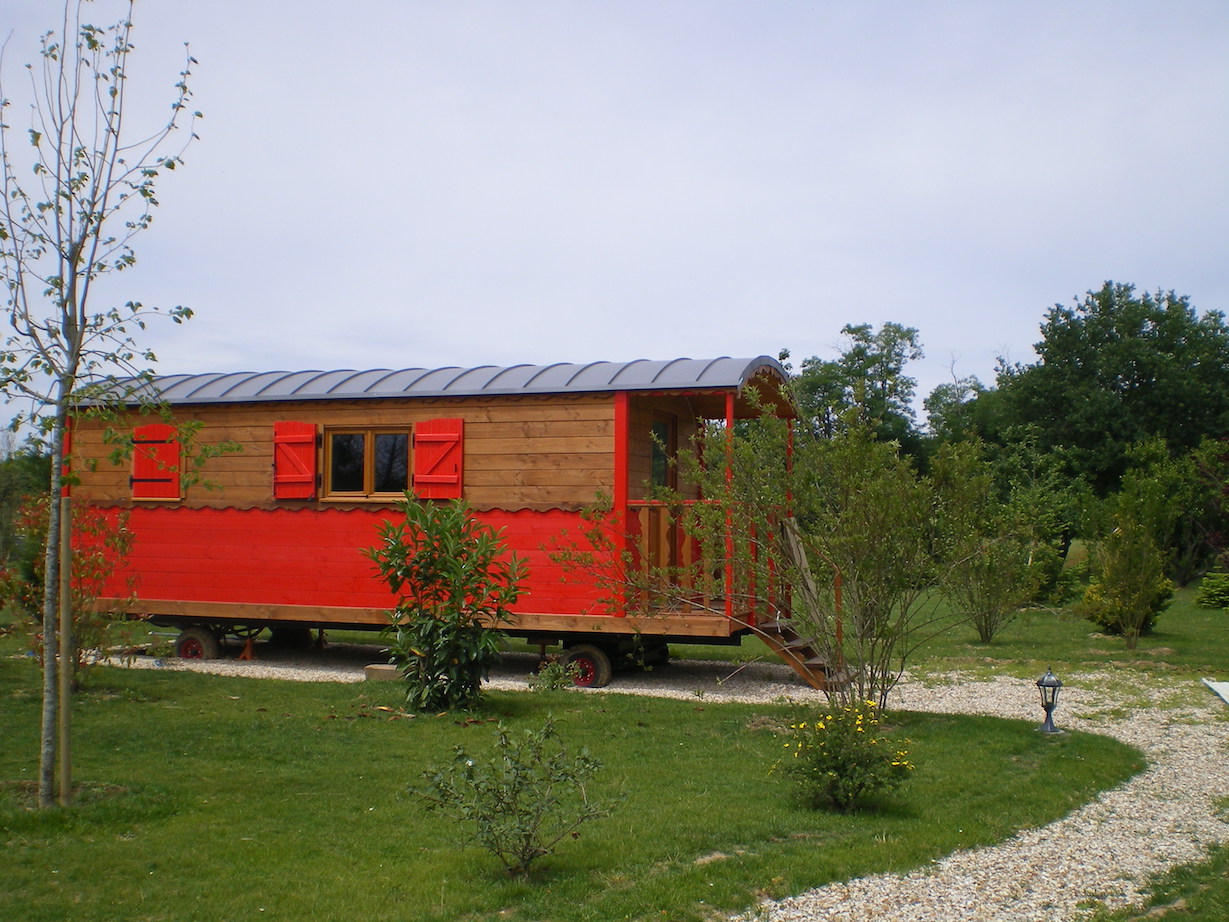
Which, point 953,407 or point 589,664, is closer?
point 589,664

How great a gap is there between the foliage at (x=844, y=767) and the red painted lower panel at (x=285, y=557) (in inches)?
182

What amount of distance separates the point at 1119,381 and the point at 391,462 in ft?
86.6

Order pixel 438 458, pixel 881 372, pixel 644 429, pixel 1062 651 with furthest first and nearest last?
pixel 881 372, pixel 1062 651, pixel 644 429, pixel 438 458

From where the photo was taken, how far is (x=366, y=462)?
35.5 feet

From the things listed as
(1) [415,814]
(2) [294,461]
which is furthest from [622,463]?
(1) [415,814]

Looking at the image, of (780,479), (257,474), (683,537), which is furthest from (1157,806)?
(257,474)

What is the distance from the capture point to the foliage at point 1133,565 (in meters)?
13.0

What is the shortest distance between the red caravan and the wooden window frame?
0.06 feet

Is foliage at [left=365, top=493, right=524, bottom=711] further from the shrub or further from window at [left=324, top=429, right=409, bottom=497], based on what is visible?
the shrub

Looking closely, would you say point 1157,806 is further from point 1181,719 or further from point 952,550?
point 1181,719

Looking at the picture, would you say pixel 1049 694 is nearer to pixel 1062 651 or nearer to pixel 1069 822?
pixel 1069 822

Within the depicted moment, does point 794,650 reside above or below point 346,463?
below

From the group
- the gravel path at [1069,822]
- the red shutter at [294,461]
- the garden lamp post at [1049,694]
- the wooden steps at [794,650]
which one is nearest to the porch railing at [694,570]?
the wooden steps at [794,650]

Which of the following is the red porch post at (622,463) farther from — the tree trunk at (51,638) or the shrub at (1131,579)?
the shrub at (1131,579)
